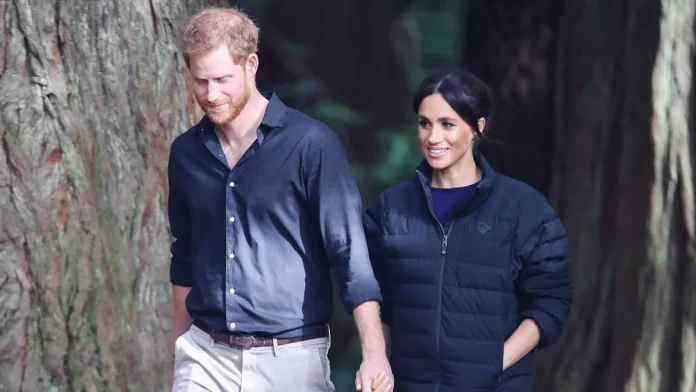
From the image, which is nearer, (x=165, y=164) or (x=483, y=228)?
(x=483, y=228)

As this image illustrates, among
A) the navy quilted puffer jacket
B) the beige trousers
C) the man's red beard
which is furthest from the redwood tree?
the man's red beard

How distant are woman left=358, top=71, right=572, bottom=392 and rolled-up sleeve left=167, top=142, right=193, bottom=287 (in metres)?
0.60

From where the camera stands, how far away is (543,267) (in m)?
3.40

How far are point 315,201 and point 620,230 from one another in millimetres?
2107

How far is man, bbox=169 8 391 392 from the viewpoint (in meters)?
3.31

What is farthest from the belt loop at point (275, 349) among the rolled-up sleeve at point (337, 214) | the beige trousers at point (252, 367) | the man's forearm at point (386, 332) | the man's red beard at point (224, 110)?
the man's red beard at point (224, 110)

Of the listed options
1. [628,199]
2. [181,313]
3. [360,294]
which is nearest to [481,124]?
[360,294]

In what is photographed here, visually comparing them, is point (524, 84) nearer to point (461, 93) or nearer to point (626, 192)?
point (626, 192)

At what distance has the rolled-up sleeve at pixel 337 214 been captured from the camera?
10.9 feet

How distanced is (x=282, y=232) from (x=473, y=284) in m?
0.56

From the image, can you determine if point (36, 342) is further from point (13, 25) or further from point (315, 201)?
point (315, 201)

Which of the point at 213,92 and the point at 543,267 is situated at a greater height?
the point at 213,92

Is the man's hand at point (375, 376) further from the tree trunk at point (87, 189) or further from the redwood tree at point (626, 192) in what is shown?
the redwood tree at point (626, 192)

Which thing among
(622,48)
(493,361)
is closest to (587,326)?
(622,48)
